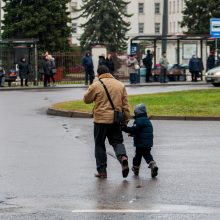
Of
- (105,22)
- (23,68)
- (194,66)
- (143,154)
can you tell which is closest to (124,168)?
(143,154)

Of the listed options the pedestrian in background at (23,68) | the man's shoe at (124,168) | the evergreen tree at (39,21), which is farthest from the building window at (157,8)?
the man's shoe at (124,168)

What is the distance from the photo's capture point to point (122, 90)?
12.3 metres

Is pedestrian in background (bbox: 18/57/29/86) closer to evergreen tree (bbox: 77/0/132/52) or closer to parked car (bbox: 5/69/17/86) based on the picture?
parked car (bbox: 5/69/17/86)

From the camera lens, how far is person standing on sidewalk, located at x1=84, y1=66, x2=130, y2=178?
40.0ft

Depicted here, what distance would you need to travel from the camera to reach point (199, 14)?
273 ft

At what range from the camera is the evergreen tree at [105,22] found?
8169 cm

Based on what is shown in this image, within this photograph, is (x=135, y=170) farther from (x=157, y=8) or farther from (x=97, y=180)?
(x=157, y=8)

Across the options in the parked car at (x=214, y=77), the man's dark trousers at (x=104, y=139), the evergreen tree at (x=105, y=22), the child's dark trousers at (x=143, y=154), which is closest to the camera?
the man's dark trousers at (x=104, y=139)

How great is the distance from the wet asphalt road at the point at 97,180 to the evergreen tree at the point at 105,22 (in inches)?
2428

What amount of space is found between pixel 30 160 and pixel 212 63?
37020 millimetres

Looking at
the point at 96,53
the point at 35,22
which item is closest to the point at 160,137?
the point at 96,53

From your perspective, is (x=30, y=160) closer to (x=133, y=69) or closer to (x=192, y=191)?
(x=192, y=191)

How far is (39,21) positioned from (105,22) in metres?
15.7

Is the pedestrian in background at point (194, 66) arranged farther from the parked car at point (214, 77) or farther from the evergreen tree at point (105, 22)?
the evergreen tree at point (105, 22)
